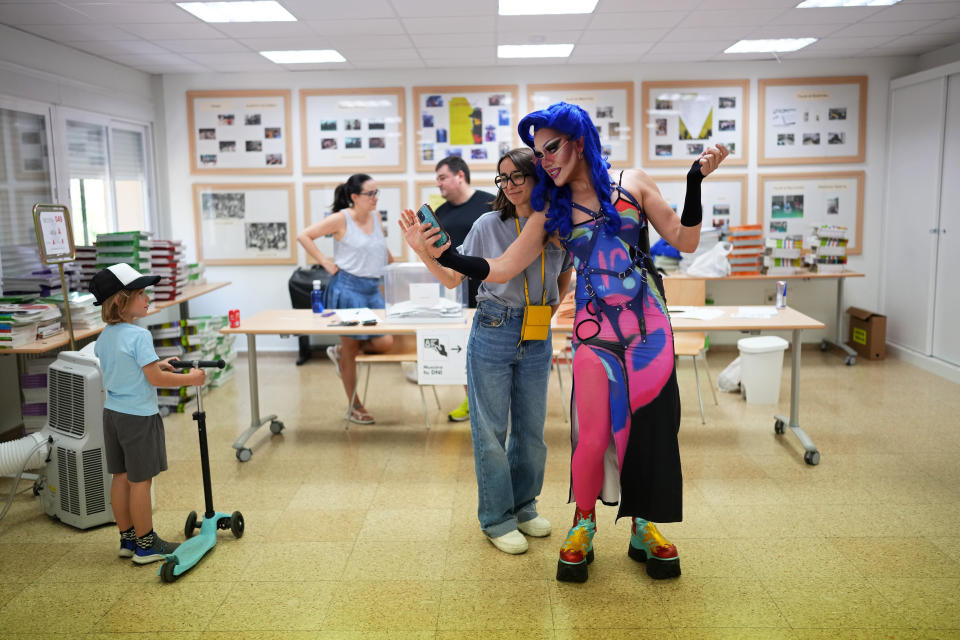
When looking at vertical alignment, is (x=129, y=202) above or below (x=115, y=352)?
above

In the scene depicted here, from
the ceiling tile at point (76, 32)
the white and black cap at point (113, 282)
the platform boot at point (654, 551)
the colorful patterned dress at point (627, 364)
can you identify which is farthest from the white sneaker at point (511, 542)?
the ceiling tile at point (76, 32)

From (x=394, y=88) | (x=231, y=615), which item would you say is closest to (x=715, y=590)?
(x=231, y=615)

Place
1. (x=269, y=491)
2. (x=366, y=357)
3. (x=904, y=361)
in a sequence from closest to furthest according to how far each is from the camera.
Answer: (x=269, y=491), (x=366, y=357), (x=904, y=361)

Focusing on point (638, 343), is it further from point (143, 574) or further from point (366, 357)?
point (366, 357)

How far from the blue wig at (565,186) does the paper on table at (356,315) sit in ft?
7.39

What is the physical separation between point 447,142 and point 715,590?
18.0 ft

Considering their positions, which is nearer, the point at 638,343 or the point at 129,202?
the point at 638,343

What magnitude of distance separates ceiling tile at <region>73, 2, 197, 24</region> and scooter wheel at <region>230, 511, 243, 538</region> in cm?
324

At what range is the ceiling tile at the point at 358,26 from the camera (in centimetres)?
557

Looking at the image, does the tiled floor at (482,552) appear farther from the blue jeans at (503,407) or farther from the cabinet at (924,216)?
the cabinet at (924,216)

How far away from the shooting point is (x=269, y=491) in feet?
13.8

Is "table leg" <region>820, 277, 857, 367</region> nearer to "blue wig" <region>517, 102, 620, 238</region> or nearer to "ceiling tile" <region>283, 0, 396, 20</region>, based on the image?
"ceiling tile" <region>283, 0, 396, 20</region>

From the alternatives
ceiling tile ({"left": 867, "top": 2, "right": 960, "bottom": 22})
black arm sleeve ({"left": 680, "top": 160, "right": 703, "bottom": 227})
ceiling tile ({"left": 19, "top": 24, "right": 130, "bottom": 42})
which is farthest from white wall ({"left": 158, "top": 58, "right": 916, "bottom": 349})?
black arm sleeve ({"left": 680, "top": 160, "right": 703, "bottom": 227})

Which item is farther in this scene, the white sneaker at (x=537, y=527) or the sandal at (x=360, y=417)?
the sandal at (x=360, y=417)
